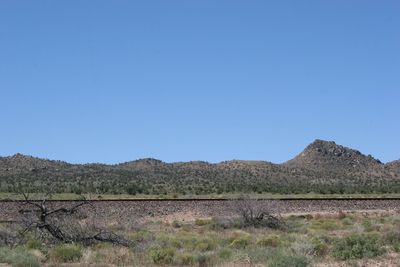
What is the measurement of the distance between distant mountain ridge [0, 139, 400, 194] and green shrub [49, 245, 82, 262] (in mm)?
48566

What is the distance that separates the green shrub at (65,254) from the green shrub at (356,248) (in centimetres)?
808

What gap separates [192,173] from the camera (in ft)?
359

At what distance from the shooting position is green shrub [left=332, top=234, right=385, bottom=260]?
72.7 ft

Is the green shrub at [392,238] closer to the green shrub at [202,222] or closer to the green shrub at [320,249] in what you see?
the green shrub at [320,249]

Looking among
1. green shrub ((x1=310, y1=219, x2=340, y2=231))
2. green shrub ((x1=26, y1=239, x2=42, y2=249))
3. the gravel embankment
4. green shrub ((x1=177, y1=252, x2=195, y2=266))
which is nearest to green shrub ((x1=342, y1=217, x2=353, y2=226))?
green shrub ((x1=310, y1=219, x2=340, y2=231))

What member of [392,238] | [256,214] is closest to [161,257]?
[392,238]

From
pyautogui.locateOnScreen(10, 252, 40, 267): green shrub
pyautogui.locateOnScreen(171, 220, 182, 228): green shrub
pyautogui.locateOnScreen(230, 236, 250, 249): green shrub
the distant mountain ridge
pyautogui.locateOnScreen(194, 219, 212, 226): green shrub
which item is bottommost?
pyautogui.locateOnScreen(10, 252, 40, 267): green shrub

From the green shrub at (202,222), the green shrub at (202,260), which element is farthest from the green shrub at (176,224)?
the green shrub at (202,260)

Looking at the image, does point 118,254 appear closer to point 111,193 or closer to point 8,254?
point 8,254

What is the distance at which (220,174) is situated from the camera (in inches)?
4358

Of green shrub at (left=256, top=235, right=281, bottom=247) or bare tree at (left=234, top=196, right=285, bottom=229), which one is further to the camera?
bare tree at (left=234, top=196, right=285, bottom=229)

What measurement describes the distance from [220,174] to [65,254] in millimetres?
89544

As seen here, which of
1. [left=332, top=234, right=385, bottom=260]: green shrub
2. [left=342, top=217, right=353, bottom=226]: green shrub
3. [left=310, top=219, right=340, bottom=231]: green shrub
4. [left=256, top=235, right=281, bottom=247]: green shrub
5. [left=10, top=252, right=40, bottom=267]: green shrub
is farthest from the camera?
[left=342, top=217, right=353, bottom=226]: green shrub

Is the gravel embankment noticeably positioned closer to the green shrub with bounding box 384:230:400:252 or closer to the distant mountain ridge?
the green shrub with bounding box 384:230:400:252
